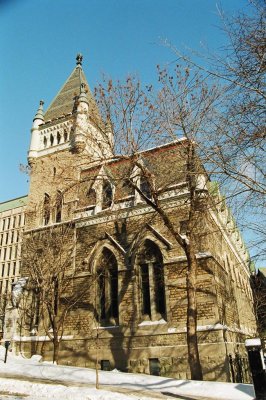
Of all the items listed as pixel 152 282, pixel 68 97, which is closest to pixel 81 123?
pixel 68 97

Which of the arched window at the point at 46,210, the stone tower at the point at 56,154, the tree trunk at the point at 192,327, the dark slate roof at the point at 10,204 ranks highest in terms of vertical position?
the dark slate roof at the point at 10,204

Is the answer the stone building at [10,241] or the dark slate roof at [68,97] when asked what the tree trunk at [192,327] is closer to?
the dark slate roof at [68,97]

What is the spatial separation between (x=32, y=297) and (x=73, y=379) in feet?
29.4

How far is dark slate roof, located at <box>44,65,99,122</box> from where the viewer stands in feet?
81.5

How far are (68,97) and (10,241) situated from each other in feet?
150

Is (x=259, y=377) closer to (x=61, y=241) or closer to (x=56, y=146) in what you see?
(x=61, y=241)

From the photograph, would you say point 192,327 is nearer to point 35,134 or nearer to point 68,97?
point 35,134

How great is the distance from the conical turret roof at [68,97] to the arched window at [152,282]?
1188 cm

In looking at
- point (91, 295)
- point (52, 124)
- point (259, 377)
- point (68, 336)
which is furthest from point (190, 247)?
point (52, 124)

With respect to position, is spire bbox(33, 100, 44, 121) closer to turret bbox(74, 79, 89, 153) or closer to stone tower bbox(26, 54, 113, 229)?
stone tower bbox(26, 54, 113, 229)

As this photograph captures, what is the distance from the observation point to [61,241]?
1855 cm

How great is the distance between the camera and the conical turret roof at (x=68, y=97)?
2477 centimetres

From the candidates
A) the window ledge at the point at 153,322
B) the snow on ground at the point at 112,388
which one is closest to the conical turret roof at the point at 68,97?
the window ledge at the point at 153,322

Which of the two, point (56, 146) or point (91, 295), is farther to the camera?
point (56, 146)
